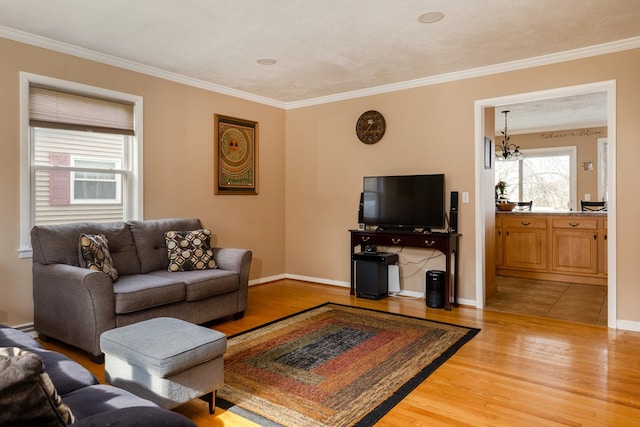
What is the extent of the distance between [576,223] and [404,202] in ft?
8.98

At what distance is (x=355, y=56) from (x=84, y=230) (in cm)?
287

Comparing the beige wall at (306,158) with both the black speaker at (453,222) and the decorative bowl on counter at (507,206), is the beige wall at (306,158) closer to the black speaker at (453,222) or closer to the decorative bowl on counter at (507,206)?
the black speaker at (453,222)

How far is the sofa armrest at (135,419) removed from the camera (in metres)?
0.98

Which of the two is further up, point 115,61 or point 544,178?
point 115,61

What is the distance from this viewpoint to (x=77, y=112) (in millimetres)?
3939

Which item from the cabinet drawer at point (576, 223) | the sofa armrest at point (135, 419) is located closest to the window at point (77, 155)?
the sofa armrest at point (135, 419)

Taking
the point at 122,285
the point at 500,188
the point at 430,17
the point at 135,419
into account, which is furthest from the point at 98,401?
the point at 500,188

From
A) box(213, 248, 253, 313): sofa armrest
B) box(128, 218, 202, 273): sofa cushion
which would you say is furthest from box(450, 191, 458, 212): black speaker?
box(128, 218, 202, 273): sofa cushion

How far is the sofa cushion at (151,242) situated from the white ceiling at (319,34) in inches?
62.0

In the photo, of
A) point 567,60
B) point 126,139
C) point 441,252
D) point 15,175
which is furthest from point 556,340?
point 15,175

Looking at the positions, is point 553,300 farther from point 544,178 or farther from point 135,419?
point 135,419

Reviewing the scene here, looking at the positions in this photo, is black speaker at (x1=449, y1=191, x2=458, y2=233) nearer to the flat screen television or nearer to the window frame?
the flat screen television

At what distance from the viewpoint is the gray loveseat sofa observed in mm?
3045

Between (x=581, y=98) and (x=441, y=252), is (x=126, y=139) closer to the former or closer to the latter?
(x=441, y=252)
